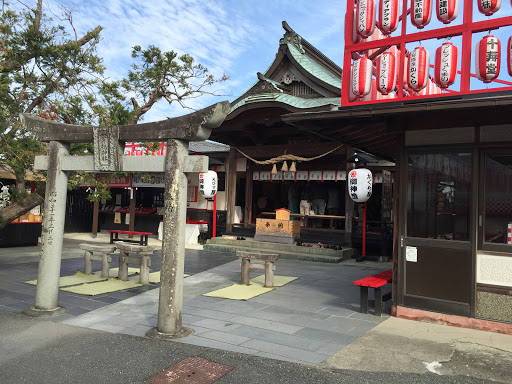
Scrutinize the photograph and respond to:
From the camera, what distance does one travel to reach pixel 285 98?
46.1 ft

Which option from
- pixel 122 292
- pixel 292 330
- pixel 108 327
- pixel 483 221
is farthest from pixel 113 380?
pixel 483 221

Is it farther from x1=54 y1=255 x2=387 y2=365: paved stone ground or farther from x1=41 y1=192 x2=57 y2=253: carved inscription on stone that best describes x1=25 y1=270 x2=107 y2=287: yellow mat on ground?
x1=41 y1=192 x2=57 y2=253: carved inscription on stone

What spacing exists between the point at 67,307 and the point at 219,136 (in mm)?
11014

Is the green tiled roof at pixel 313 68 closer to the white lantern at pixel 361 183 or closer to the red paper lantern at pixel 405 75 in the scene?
the white lantern at pixel 361 183

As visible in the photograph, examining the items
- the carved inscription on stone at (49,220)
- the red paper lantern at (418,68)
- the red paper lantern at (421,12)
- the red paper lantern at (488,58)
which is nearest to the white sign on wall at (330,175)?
the red paper lantern at (418,68)

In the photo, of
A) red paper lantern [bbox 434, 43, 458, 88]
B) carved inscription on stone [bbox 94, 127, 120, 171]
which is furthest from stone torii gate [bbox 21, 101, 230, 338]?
red paper lantern [bbox 434, 43, 458, 88]

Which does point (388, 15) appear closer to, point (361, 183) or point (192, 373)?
point (361, 183)

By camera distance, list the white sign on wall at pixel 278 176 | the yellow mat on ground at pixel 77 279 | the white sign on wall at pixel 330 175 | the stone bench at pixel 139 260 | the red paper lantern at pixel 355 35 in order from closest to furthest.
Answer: the red paper lantern at pixel 355 35 → the yellow mat on ground at pixel 77 279 → the stone bench at pixel 139 260 → the white sign on wall at pixel 330 175 → the white sign on wall at pixel 278 176

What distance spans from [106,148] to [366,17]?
4.91m

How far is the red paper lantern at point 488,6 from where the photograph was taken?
5676mm

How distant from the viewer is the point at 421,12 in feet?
20.6

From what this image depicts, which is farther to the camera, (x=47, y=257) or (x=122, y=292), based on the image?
(x=122, y=292)

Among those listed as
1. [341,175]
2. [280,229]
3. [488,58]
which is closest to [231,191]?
[280,229]

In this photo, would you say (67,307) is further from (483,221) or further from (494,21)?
(494,21)
